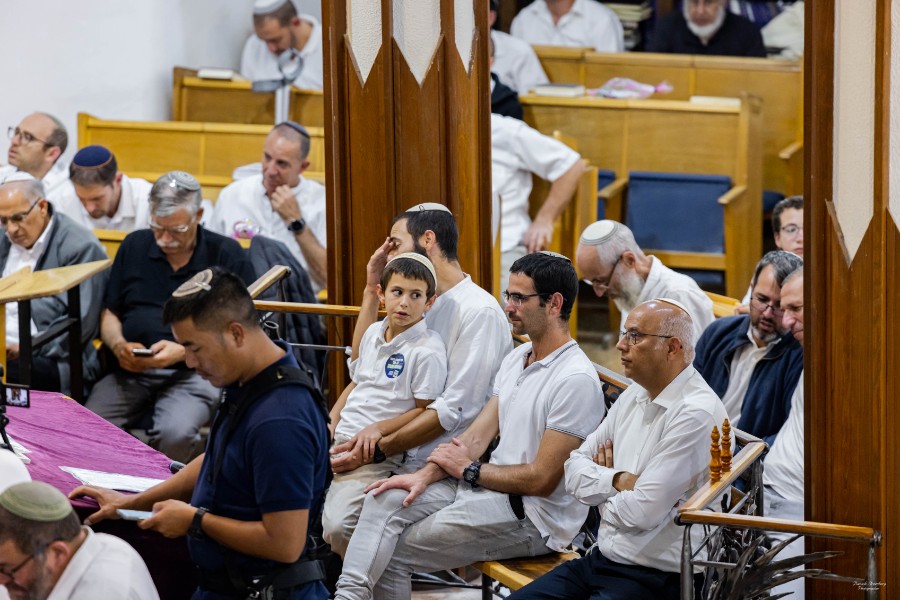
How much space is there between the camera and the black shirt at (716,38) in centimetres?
866

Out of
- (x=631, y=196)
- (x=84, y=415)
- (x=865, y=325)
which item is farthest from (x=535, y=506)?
(x=631, y=196)

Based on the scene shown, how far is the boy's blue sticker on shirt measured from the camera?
4043mm

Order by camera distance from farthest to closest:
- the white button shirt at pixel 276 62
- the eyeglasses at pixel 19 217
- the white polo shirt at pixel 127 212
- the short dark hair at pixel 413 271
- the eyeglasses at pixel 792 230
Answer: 1. the white button shirt at pixel 276 62
2. the white polo shirt at pixel 127 212
3. the eyeglasses at pixel 19 217
4. the eyeglasses at pixel 792 230
5. the short dark hair at pixel 413 271

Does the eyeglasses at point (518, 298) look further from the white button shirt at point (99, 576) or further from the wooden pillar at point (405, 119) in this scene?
the white button shirt at point (99, 576)

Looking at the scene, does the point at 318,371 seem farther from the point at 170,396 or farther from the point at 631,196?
the point at 631,196

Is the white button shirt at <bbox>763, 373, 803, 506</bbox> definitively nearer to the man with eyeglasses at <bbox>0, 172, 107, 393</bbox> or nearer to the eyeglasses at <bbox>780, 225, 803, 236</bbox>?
the eyeglasses at <bbox>780, 225, 803, 236</bbox>

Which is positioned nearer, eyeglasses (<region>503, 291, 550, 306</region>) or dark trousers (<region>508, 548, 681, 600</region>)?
dark trousers (<region>508, 548, 681, 600</region>)

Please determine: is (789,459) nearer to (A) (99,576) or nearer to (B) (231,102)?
(A) (99,576)

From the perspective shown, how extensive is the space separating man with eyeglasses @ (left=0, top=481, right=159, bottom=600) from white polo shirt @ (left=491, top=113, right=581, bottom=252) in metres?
3.93

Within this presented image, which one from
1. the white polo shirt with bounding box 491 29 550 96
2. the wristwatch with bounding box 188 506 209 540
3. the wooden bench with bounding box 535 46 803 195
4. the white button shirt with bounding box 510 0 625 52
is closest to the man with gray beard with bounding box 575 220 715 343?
the wristwatch with bounding box 188 506 209 540


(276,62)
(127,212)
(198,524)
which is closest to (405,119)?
(127,212)

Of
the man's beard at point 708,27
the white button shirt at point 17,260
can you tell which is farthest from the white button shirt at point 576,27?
the white button shirt at point 17,260

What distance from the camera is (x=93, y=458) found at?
12.6 ft

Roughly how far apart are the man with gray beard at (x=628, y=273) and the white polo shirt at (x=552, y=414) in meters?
1.12
